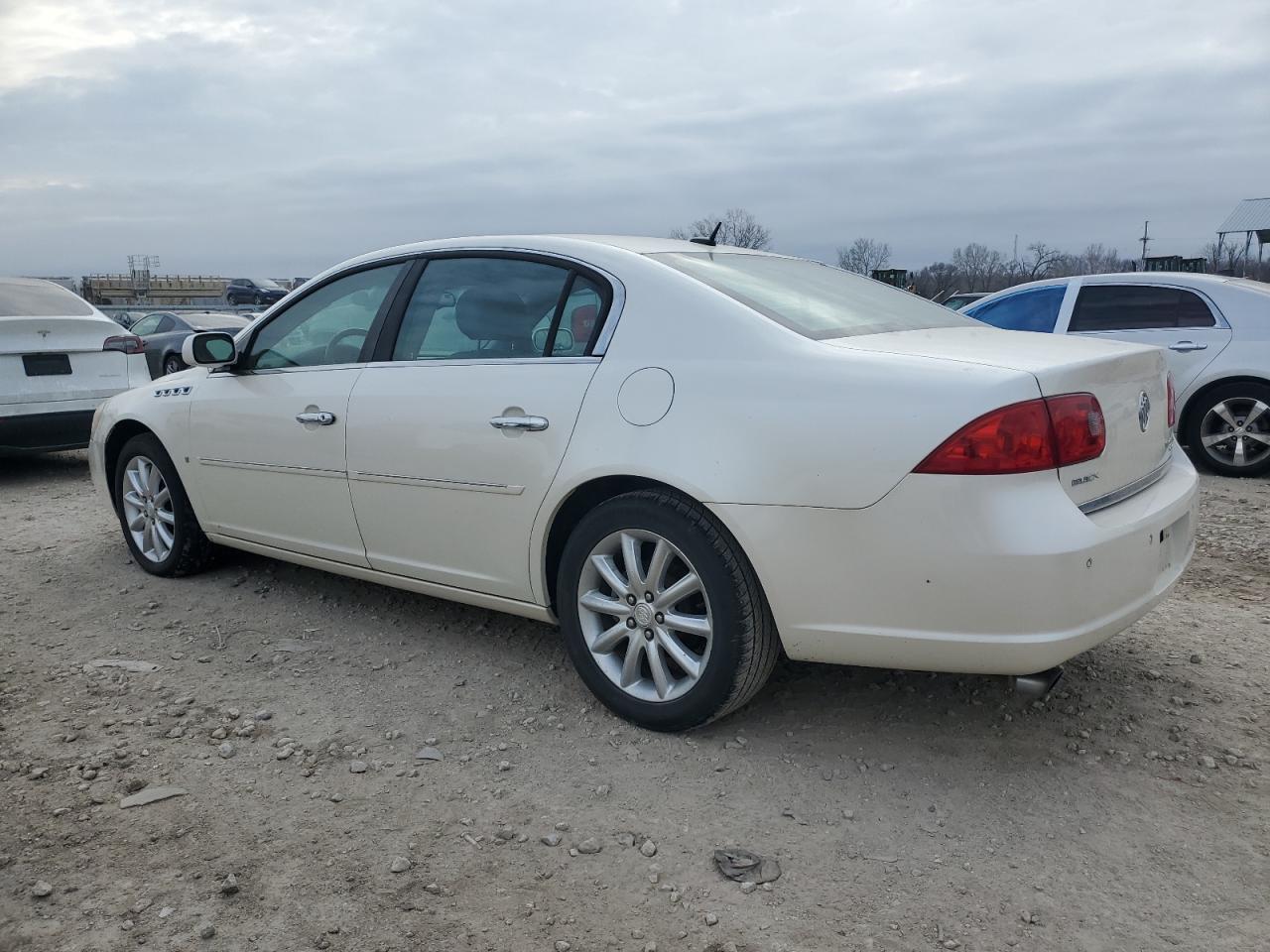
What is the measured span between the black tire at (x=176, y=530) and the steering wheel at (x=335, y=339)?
48.3 inches

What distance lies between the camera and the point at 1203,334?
7.34 m

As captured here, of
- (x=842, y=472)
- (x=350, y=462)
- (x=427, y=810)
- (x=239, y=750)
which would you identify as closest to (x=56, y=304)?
(x=350, y=462)

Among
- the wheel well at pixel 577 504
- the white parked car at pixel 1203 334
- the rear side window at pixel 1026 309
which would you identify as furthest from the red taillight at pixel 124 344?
the white parked car at pixel 1203 334

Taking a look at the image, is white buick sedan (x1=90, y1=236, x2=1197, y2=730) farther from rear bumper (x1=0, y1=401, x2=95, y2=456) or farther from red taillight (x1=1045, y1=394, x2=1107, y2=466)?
rear bumper (x1=0, y1=401, x2=95, y2=456)

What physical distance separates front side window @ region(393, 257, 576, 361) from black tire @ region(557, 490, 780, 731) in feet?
2.08

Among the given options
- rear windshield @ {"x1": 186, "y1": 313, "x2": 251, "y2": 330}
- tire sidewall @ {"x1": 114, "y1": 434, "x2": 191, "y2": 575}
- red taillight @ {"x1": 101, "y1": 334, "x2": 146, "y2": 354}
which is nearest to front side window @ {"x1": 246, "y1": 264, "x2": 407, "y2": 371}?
tire sidewall @ {"x1": 114, "y1": 434, "x2": 191, "y2": 575}

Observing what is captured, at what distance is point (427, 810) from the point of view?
9.17ft

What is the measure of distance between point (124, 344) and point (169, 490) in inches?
150

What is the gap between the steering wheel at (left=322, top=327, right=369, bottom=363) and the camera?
405 cm

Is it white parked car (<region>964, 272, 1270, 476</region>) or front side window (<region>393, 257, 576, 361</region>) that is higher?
front side window (<region>393, 257, 576, 361</region>)

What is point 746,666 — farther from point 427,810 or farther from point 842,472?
point 427,810

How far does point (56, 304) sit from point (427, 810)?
22.7 ft

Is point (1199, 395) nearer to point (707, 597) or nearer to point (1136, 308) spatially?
point (1136, 308)

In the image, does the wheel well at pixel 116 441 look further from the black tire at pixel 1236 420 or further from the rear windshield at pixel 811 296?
the black tire at pixel 1236 420
